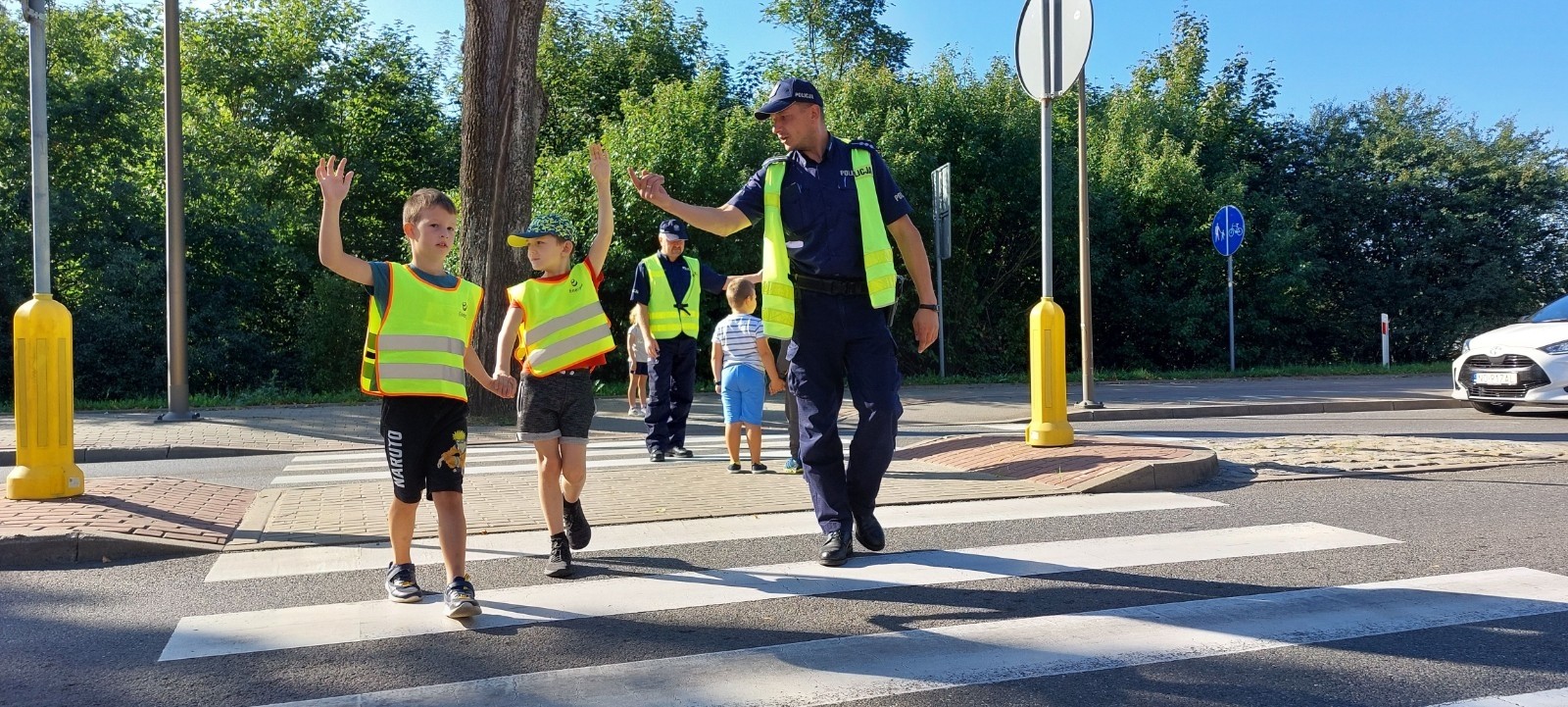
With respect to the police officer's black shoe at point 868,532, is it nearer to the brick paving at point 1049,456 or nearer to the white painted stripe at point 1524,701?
the brick paving at point 1049,456

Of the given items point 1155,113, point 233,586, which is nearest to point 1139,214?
point 1155,113

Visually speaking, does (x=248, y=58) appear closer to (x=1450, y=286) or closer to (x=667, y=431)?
(x=667, y=431)

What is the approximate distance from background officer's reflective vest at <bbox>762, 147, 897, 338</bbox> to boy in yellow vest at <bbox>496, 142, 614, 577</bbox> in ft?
2.33

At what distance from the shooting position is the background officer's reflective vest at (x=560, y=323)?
16.6 feet

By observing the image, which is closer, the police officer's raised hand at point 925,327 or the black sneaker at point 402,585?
the black sneaker at point 402,585

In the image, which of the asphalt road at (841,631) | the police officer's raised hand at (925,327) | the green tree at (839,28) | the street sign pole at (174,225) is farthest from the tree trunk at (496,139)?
the green tree at (839,28)

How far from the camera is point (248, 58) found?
27484mm

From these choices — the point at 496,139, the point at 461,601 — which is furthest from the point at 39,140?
the point at 496,139

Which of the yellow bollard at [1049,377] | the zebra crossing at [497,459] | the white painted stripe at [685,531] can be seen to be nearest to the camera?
the white painted stripe at [685,531]

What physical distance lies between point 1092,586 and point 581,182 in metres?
15.5

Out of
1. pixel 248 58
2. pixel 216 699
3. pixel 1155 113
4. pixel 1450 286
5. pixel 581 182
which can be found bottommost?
pixel 216 699

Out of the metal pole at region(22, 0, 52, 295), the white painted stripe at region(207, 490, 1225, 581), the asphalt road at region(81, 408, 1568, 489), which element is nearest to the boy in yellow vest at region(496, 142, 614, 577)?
the white painted stripe at region(207, 490, 1225, 581)

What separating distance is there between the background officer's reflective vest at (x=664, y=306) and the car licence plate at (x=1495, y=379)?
8.78 meters

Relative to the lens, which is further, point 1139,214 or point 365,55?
point 365,55
